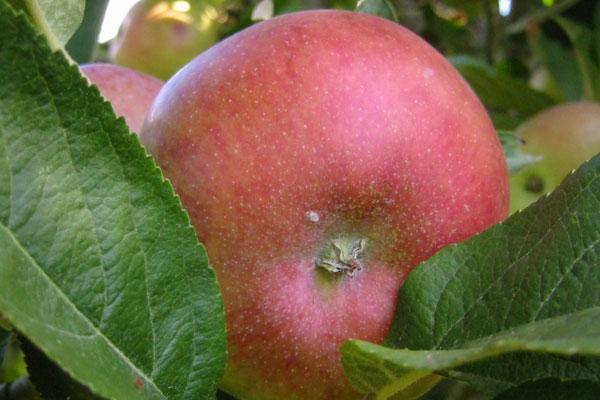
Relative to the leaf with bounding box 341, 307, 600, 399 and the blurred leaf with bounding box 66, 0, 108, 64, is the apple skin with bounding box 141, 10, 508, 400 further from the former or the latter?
the blurred leaf with bounding box 66, 0, 108, 64

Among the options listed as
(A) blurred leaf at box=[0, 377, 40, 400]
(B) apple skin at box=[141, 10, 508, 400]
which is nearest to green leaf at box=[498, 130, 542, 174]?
(B) apple skin at box=[141, 10, 508, 400]

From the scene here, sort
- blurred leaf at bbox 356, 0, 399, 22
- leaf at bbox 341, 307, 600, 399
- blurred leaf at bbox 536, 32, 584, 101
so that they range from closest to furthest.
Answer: leaf at bbox 341, 307, 600, 399 → blurred leaf at bbox 356, 0, 399, 22 → blurred leaf at bbox 536, 32, 584, 101

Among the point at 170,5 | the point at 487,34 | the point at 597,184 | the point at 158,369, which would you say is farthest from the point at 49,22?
the point at 487,34

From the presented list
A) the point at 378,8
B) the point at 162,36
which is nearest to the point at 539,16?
the point at 162,36

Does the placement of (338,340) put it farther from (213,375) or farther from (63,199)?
(63,199)

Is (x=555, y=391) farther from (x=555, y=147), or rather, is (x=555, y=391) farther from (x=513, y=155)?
(x=555, y=147)
